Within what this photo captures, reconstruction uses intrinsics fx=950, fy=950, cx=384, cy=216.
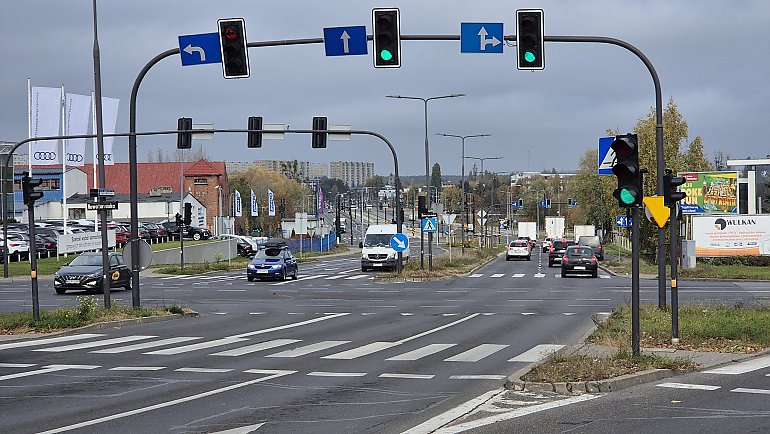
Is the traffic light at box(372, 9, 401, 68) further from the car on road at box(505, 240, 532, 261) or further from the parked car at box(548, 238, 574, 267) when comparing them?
the car on road at box(505, 240, 532, 261)

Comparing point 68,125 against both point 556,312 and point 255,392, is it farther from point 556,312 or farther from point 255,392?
point 255,392

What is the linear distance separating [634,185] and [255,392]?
20.4 ft

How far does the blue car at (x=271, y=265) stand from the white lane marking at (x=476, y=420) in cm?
3364

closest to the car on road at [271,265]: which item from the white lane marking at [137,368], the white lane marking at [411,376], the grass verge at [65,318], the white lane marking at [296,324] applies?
the white lane marking at [296,324]

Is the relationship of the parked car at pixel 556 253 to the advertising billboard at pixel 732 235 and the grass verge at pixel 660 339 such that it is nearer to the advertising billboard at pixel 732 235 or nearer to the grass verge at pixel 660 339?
the advertising billboard at pixel 732 235

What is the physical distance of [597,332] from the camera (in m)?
19.0

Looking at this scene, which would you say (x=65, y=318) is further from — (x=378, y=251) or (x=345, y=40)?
(x=378, y=251)

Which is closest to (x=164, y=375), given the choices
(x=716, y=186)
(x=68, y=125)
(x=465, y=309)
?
(x=465, y=309)

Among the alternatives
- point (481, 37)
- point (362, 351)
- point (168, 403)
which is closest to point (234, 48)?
point (481, 37)

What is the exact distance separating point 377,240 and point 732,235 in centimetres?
2270

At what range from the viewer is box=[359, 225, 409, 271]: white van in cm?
5475

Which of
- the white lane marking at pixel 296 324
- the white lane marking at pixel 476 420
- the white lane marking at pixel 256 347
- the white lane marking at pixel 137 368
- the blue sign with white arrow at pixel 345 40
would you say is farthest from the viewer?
the white lane marking at pixel 296 324

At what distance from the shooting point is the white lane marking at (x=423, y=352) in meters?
17.1

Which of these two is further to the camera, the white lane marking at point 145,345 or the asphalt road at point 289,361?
the white lane marking at point 145,345
